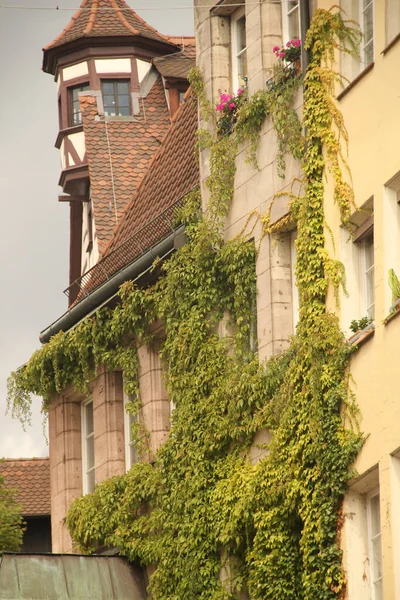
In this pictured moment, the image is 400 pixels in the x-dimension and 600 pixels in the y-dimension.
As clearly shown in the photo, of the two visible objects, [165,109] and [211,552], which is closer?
[211,552]

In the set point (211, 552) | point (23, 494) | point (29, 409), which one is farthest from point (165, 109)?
point (211, 552)

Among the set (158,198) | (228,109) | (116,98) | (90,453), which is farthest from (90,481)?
(116,98)

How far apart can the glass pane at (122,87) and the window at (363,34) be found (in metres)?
18.6

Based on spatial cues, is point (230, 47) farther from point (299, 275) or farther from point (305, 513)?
point (305, 513)

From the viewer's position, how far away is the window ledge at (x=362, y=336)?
75.5ft

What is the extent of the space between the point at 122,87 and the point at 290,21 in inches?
651

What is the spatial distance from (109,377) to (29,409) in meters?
1.83

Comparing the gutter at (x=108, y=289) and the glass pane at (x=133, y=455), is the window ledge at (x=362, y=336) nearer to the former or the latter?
the gutter at (x=108, y=289)

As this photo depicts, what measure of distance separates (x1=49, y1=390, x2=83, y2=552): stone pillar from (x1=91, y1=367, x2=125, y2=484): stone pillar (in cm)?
113

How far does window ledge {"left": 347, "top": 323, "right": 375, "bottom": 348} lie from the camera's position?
23.0 meters

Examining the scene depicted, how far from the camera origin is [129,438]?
31.0m

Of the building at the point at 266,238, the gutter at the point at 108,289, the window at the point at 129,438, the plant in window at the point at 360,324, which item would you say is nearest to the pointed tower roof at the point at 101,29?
the building at the point at 266,238

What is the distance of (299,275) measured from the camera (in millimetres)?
24734

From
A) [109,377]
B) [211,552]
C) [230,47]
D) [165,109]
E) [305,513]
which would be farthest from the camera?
[165,109]
